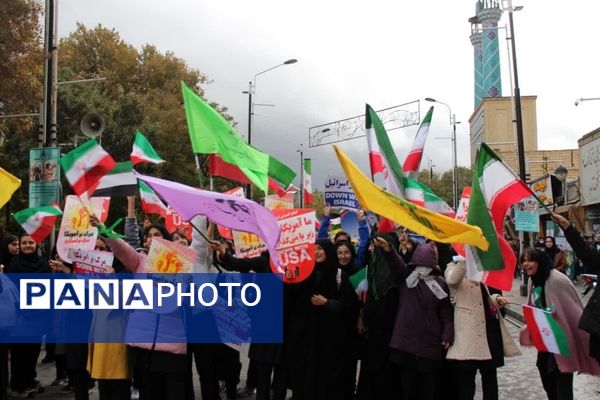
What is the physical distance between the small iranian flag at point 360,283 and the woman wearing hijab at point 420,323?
0.36 meters

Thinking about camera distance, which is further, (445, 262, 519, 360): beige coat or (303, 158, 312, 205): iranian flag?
(303, 158, 312, 205): iranian flag

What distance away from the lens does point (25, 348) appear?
675 centimetres

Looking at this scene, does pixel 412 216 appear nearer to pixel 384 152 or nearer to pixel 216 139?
pixel 384 152

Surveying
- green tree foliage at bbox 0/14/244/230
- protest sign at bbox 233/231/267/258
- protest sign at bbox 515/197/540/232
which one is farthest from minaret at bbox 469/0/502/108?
protest sign at bbox 233/231/267/258

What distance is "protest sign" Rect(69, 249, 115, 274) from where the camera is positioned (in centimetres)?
554

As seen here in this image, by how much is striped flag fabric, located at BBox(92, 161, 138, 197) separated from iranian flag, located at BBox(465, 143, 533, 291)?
122 inches

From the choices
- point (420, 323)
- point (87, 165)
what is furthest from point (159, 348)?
point (420, 323)

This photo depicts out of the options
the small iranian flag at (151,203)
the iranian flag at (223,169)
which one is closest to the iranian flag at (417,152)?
the iranian flag at (223,169)

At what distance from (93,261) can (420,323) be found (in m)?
3.01

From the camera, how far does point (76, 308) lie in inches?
225

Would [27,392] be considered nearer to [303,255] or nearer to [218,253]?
[218,253]

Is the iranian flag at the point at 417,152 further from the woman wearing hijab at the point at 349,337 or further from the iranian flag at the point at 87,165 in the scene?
the iranian flag at the point at 87,165

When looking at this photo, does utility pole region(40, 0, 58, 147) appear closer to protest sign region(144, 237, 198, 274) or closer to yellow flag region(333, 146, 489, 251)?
protest sign region(144, 237, 198, 274)

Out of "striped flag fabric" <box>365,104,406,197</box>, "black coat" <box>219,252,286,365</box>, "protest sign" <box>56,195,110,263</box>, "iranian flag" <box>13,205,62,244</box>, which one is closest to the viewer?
"striped flag fabric" <box>365,104,406,197</box>
